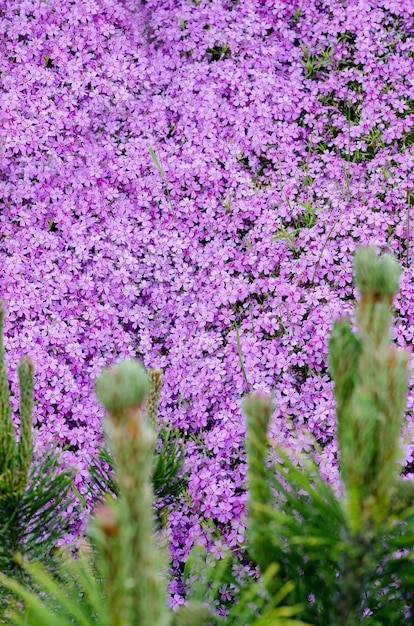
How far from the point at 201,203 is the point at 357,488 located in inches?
120

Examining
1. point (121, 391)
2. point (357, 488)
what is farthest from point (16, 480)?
point (357, 488)

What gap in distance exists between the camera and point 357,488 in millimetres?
1275

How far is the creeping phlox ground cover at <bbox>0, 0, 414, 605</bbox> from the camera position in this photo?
3.51 meters

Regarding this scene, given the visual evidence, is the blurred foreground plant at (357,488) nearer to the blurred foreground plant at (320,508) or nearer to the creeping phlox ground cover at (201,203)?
the blurred foreground plant at (320,508)

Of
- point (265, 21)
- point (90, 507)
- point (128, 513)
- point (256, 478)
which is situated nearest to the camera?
point (128, 513)

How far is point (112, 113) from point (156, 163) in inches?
24.8

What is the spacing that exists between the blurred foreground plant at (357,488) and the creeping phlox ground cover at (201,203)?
155 cm

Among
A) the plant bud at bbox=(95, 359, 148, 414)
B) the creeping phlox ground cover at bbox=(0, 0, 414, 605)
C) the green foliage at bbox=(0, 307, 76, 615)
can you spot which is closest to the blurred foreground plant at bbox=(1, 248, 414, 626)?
the plant bud at bbox=(95, 359, 148, 414)

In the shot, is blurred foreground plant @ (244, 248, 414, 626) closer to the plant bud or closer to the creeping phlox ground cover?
the plant bud

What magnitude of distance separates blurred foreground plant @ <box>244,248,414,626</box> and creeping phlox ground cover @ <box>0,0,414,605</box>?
1.55 meters

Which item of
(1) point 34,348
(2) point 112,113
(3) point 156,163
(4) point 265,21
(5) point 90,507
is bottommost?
(5) point 90,507

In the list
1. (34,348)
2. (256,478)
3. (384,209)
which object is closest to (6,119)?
(34,348)

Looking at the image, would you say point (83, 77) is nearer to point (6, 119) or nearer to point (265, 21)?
point (6, 119)

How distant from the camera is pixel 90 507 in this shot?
126 inches
